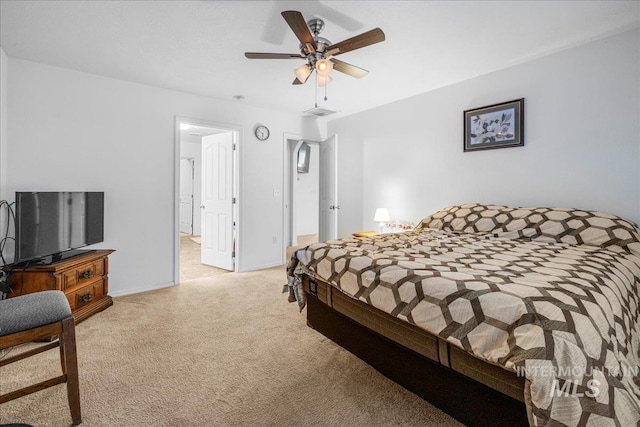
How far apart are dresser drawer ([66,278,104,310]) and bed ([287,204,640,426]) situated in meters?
1.89

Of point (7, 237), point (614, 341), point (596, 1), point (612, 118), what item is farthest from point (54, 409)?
point (612, 118)

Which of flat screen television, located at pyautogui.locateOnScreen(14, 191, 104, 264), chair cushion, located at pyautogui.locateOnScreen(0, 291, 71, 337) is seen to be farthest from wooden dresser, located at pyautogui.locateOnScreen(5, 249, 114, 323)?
chair cushion, located at pyautogui.locateOnScreen(0, 291, 71, 337)

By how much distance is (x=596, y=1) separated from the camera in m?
2.07

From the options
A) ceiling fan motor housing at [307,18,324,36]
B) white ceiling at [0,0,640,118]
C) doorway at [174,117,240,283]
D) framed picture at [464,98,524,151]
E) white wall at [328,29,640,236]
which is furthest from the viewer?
doorway at [174,117,240,283]

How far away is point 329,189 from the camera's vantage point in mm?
4941

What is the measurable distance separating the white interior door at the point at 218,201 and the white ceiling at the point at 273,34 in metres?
1.27

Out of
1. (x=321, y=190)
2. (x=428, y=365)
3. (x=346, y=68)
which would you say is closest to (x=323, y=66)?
(x=346, y=68)

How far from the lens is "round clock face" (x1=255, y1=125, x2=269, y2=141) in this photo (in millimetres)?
4488

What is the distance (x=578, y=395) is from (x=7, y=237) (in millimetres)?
4051

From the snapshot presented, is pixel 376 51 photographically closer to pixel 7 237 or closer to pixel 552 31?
pixel 552 31

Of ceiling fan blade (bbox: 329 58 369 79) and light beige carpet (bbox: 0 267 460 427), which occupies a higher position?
ceiling fan blade (bbox: 329 58 369 79)

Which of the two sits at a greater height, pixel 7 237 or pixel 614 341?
pixel 7 237

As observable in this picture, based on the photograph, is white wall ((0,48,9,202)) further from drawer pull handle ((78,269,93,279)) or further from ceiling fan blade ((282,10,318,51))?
ceiling fan blade ((282,10,318,51))

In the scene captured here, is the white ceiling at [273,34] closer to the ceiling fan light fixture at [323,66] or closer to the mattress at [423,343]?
the ceiling fan light fixture at [323,66]
